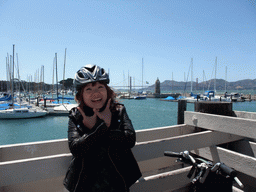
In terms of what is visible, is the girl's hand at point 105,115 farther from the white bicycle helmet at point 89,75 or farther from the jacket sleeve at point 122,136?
→ the white bicycle helmet at point 89,75

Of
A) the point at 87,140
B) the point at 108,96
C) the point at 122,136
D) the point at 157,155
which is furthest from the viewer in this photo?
the point at 157,155

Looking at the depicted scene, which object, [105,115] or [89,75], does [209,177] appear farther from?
[89,75]

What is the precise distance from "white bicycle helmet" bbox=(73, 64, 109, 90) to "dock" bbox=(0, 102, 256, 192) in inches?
30.9

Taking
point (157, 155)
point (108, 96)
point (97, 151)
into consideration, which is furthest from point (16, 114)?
point (97, 151)

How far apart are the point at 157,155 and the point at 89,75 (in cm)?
144

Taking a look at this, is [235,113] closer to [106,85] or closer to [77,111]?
[106,85]

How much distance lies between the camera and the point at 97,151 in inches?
65.5

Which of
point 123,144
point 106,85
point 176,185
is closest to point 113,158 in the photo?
point 123,144

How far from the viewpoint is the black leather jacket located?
157cm

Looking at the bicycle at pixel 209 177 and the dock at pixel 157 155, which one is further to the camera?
the bicycle at pixel 209 177

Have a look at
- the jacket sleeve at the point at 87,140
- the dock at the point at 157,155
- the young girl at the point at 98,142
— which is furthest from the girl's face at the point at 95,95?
the dock at the point at 157,155

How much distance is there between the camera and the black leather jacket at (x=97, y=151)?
157 cm

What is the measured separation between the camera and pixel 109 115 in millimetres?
1767

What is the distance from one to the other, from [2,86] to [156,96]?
9696cm
